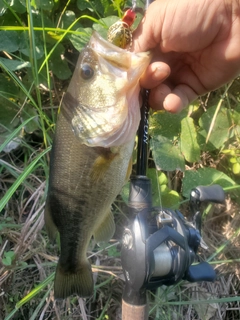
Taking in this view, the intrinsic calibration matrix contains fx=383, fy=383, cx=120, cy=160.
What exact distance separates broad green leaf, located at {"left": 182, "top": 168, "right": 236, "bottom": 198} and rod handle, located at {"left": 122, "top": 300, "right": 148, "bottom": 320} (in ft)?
2.14

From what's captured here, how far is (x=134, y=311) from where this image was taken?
1.37m

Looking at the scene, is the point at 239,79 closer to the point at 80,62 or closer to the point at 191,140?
the point at 191,140

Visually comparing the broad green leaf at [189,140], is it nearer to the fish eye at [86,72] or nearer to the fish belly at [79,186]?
the fish belly at [79,186]

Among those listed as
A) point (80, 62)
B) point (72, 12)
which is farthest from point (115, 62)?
point (72, 12)

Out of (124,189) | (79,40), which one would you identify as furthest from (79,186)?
(79,40)

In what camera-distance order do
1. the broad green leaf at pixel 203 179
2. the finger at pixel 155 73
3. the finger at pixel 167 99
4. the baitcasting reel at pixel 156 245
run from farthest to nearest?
the broad green leaf at pixel 203 179 → the finger at pixel 167 99 → the finger at pixel 155 73 → the baitcasting reel at pixel 156 245

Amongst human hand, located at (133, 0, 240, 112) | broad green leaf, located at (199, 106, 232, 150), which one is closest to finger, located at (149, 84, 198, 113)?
human hand, located at (133, 0, 240, 112)

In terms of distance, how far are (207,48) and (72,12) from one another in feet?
2.80

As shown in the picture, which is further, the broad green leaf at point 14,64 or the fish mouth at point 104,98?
the broad green leaf at point 14,64

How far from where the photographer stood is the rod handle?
137cm

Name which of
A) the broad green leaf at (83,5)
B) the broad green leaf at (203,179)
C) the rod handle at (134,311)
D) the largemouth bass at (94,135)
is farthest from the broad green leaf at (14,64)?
the rod handle at (134,311)

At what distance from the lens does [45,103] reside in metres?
2.26

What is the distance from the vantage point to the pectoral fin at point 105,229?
5.00ft

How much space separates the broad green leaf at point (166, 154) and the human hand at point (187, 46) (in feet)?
1.00
